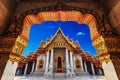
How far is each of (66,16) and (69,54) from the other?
16.0m

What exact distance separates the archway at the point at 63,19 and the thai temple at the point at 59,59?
13782 mm

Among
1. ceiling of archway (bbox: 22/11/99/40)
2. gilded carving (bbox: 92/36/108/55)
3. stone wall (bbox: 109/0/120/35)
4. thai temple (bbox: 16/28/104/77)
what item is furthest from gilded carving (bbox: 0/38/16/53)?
thai temple (bbox: 16/28/104/77)

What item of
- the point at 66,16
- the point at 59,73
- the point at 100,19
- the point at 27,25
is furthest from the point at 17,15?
the point at 59,73

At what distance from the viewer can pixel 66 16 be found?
10.6 feet

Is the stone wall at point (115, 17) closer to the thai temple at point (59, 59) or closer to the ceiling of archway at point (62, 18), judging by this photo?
the ceiling of archway at point (62, 18)

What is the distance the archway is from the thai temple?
→ 13782mm

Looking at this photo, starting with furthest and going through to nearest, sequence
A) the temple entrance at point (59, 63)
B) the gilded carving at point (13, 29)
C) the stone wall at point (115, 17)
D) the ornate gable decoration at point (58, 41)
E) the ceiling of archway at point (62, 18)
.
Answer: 1. the ornate gable decoration at point (58, 41)
2. the temple entrance at point (59, 63)
3. the ceiling of archway at point (62, 18)
4. the gilded carving at point (13, 29)
5. the stone wall at point (115, 17)

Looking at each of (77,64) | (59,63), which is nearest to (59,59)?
(59,63)

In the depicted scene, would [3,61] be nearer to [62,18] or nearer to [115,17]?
[62,18]

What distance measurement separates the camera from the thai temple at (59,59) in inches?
650

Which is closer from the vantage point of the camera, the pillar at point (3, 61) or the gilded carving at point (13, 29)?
the pillar at point (3, 61)

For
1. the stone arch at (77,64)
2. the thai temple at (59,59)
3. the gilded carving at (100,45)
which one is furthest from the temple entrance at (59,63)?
the gilded carving at (100,45)

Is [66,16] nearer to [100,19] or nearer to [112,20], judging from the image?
[100,19]

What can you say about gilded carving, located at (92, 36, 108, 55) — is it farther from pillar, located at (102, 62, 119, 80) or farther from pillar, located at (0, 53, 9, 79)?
pillar, located at (0, 53, 9, 79)
